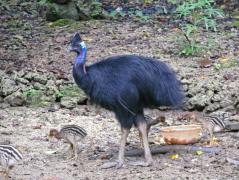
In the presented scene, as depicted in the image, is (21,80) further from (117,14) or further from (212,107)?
(117,14)

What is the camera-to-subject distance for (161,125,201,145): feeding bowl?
7.32m

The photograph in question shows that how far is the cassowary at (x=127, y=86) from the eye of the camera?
22.1ft

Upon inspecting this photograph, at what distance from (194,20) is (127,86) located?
658 cm

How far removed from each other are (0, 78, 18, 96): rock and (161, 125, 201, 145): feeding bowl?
2.84m

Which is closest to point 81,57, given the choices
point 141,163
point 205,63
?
point 141,163

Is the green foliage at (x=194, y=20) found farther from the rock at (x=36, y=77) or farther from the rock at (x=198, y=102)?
the rock at (x=36, y=77)

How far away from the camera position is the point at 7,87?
9.47 meters

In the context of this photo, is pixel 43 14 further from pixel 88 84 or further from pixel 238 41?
pixel 88 84

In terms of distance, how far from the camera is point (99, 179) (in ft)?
21.3

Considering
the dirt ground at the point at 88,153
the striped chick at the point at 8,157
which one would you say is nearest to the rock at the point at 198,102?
the dirt ground at the point at 88,153

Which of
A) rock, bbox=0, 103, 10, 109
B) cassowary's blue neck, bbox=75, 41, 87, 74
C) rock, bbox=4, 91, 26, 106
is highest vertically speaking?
cassowary's blue neck, bbox=75, 41, 87, 74

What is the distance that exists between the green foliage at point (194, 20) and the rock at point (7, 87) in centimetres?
289

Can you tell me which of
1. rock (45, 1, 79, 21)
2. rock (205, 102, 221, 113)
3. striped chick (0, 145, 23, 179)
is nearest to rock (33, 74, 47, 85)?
rock (205, 102, 221, 113)

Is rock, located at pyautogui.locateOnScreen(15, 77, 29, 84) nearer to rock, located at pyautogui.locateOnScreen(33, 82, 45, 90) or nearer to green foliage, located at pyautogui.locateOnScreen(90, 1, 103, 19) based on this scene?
rock, located at pyautogui.locateOnScreen(33, 82, 45, 90)
